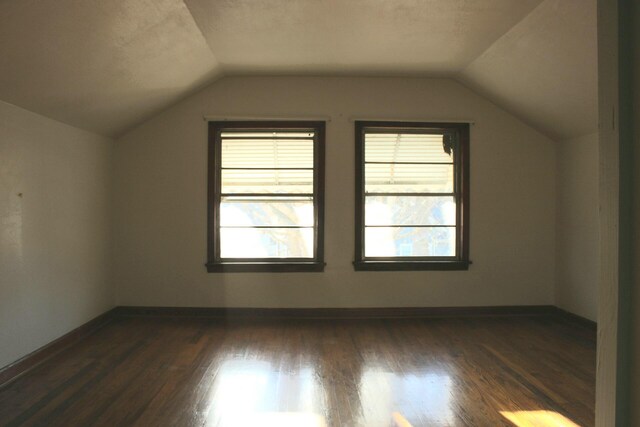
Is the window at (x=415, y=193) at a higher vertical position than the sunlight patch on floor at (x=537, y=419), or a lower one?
higher

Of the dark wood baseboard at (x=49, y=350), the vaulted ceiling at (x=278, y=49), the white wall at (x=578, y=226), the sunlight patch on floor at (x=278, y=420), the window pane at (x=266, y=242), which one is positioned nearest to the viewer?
the sunlight patch on floor at (x=278, y=420)

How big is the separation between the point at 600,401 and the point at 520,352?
3.31 m

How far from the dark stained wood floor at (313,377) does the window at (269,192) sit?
0.89 m

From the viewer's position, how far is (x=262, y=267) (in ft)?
16.3

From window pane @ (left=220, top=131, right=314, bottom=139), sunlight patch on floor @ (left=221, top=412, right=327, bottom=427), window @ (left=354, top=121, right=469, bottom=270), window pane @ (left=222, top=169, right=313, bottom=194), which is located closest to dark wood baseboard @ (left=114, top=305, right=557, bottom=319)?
window @ (left=354, top=121, right=469, bottom=270)

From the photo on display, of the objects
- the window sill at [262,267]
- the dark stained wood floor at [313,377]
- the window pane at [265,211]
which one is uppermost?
the window pane at [265,211]

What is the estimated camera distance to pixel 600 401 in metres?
0.91

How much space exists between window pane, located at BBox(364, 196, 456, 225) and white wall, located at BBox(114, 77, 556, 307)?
0.83ft

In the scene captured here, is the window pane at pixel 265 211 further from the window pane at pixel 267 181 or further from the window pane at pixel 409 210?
the window pane at pixel 409 210

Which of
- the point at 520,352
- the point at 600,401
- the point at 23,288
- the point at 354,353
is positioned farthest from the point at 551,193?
the point at 23,288

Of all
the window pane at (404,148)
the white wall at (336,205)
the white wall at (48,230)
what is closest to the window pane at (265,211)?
the white wall at (336,205)

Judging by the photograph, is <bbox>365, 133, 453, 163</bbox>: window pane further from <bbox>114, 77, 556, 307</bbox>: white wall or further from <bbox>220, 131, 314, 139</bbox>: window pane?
<bbox>220, 131, 314, 139</bbox>: window pane

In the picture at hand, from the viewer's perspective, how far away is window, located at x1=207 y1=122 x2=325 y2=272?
16.6ft

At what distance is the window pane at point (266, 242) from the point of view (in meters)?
5.07
